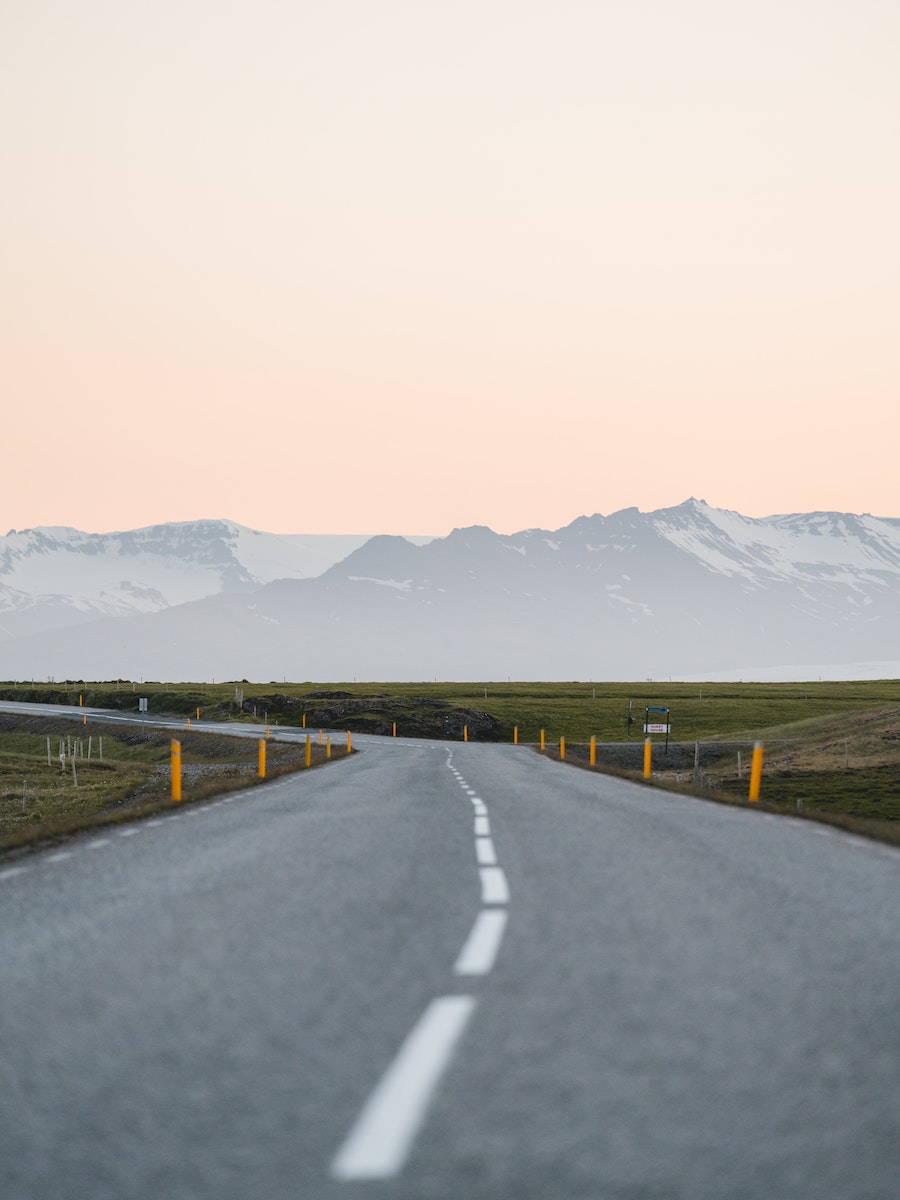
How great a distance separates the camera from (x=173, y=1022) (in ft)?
19.0

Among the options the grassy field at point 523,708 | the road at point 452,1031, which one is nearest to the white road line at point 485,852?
the road at point 452,1031

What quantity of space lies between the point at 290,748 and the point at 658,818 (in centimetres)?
4502

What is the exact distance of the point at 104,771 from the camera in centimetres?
5853

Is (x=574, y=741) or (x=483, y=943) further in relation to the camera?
(x=574, y=741)

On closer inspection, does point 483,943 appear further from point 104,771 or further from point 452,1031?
point 104,771

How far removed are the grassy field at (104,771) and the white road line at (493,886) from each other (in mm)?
6658

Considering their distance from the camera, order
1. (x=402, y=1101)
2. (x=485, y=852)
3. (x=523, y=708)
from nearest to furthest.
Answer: (x=402, y=1101) < (x=485, y=852) < (x=523, y=708)

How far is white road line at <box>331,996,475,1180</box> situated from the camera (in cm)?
393

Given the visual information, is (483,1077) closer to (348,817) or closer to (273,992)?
(273,992)

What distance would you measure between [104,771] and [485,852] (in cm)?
4938

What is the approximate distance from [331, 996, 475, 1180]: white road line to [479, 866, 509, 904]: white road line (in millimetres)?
3492

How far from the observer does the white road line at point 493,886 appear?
31.1 ft

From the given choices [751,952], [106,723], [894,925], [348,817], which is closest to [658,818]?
[348,817]

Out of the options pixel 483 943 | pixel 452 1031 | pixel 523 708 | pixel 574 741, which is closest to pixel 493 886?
pixel 483 943
